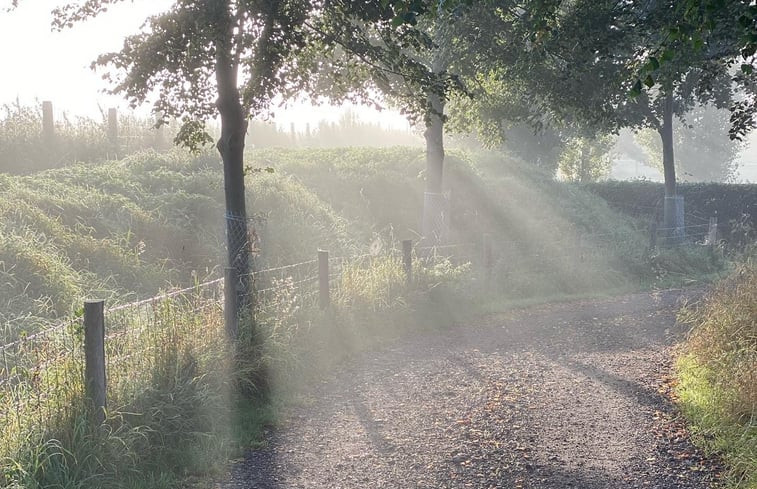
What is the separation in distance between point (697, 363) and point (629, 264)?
1263 centimetres

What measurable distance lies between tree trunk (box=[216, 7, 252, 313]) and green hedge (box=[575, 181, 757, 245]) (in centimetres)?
2550

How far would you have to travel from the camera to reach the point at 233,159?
8.98 m

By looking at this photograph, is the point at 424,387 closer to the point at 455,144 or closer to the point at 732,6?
the point at 732,6

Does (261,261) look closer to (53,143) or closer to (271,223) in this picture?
(271,223)

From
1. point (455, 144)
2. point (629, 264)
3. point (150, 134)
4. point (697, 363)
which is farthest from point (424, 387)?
point (455, 144)

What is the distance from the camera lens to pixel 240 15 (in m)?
8.41

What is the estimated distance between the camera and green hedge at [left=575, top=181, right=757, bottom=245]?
30984 mm

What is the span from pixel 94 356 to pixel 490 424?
3.59 m

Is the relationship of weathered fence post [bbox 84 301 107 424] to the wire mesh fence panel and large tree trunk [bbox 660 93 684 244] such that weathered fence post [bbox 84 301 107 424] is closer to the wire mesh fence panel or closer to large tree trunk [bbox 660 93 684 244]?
the wire mesh fence panel

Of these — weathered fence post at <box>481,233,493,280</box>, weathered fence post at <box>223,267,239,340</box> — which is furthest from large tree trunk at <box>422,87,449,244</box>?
weathered fence post at <box>223,267,239,340</box>

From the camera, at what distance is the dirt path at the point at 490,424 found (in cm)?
574

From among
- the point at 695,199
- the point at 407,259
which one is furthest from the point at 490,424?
the point at 695,199

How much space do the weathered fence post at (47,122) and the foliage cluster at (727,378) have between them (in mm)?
17394

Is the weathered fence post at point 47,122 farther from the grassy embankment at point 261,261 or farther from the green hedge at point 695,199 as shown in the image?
the green hedge at point 695,199
